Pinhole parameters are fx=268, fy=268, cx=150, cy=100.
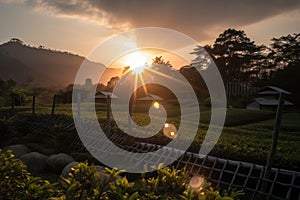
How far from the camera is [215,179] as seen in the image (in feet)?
19.2

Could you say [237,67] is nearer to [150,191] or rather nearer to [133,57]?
[133,57]

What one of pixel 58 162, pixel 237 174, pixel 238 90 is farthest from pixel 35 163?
pixel 238 90

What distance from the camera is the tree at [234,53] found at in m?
37.2

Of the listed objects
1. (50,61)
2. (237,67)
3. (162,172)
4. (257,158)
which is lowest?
(257,158)

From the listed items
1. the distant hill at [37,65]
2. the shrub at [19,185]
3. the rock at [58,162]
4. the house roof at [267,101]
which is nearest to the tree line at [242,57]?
the house roof at [267,101]

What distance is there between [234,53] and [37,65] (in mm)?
72712

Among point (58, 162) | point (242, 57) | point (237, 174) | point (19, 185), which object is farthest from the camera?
point (242, 57)

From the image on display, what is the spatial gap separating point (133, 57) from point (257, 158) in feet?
21.3

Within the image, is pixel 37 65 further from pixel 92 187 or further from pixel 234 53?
pixel 92 187

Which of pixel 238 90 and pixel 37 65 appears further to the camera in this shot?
pixel 37 65

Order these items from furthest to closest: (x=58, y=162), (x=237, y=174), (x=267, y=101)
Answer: (x=267, y=101)
(x=58, y=162)
(x=237, y=174)

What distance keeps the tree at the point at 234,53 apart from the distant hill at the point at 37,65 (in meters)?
56.8

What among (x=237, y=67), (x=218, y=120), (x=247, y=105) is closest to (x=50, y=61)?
(x=237, y=67)

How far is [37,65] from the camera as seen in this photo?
90312 mm
